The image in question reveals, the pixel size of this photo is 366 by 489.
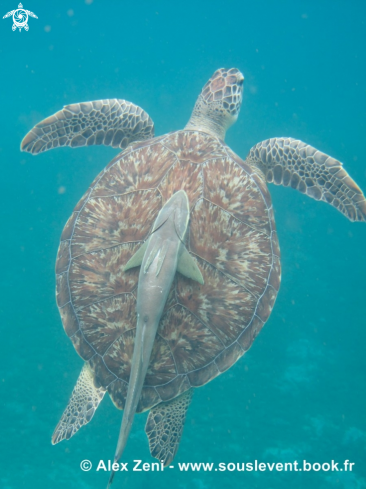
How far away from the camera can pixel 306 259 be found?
11.2m

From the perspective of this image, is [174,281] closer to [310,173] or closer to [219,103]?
[310,173]

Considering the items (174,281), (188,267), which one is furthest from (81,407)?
(188,267)

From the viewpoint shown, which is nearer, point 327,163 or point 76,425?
point 76,425

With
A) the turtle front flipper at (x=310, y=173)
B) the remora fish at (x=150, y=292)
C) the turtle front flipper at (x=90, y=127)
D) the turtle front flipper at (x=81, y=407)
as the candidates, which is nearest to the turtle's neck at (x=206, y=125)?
the turtle front flipper at (x=90, y=127)

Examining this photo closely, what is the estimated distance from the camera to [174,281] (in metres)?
3.32

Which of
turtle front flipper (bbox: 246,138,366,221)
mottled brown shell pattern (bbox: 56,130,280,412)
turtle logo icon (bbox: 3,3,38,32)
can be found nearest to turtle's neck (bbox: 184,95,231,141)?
turtle front flipper (bbox: 246,138,366,221)

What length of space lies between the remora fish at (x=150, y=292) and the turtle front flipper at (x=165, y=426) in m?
0.73

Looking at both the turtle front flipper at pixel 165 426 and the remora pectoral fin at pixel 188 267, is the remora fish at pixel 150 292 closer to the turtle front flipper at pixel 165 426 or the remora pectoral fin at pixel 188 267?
the remora pectoral fin at pixel 188 267

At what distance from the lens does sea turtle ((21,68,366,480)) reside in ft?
11.1

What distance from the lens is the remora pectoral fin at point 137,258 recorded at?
3.16 metres

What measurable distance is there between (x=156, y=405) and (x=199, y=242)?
5.40 feet

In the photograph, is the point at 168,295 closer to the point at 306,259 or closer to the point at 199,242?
the point at 199,242

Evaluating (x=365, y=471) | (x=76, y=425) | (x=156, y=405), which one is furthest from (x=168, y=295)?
(x=365, y=471)

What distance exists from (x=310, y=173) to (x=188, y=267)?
110 inches
